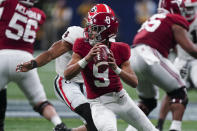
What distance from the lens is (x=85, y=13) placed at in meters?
20.3

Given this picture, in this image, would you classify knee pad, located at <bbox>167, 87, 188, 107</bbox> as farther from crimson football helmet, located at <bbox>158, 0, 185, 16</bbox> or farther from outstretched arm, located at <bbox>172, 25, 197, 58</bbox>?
crimson football helmet, located at <bbox>158, 0, 185, 16</bbox>

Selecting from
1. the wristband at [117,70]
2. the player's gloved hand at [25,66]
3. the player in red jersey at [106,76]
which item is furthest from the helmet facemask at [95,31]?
the player's gloved hand at [25,66]

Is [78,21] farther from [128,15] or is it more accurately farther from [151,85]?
[151,85]

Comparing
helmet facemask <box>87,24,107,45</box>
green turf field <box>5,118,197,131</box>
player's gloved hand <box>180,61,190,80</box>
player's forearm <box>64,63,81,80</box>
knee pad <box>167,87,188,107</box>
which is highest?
helmet facemask <box>87,24,107,45</box>

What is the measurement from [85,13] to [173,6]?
45.6 feet

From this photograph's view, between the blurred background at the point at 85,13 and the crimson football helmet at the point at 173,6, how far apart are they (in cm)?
1315

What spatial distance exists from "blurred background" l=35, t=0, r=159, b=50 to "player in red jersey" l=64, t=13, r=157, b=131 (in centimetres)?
1505

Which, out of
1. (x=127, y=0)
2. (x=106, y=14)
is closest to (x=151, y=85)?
(x=106, y=14)

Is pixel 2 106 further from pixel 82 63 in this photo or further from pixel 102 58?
pixel 102 58

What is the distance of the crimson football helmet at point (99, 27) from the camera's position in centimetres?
459

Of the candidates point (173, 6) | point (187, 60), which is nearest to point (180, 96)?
point (173, 6)

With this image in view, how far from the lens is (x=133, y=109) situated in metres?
4.81

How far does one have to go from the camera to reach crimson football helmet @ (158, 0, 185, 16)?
6523 millimetres

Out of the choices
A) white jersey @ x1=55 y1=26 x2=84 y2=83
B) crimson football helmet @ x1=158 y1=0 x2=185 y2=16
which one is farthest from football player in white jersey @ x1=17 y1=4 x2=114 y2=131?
crimson football helmet @ x1=158 y1=0 x2=185 y2=16
